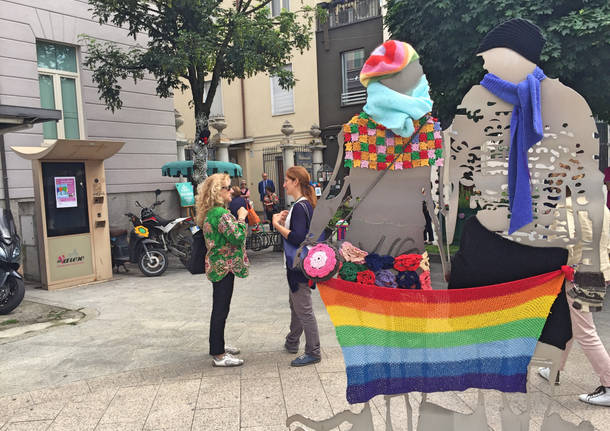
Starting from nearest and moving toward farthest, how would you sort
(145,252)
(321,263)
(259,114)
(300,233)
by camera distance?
(321,263)
(300,233)
(145,252)
(259,114)

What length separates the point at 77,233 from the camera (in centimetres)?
802

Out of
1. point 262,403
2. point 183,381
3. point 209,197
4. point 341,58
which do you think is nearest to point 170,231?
point 209,197

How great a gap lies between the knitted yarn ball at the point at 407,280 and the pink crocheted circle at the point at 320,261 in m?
0.37

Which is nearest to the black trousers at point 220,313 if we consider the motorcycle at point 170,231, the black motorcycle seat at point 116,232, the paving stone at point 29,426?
the paving stone at point 29,426

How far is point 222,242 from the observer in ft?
13.5

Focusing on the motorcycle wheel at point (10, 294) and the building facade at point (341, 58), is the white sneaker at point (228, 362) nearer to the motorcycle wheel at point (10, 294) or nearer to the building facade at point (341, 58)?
the motorcycle wheel at point (10, 294)

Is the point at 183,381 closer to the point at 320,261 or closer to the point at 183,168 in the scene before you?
the point at 320,261

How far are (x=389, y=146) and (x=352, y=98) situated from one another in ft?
54.4

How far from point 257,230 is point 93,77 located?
15.3ft

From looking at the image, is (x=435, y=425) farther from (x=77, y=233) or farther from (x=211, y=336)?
(x=77, y=233)

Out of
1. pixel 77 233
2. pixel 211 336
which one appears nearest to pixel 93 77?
pixel 77 233

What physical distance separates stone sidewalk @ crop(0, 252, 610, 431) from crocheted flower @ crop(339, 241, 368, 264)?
1231mm

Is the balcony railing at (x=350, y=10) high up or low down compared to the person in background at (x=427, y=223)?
up

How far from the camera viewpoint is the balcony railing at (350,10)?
57.1ft
